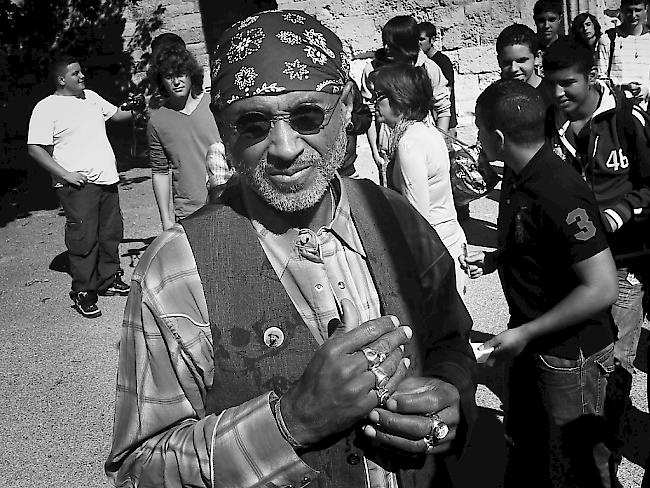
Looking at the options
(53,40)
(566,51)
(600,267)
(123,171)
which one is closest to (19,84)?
(53,40)

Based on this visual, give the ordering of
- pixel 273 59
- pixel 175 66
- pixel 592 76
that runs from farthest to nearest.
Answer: pixel 175 66
pixel 592 76
pixel 273 59

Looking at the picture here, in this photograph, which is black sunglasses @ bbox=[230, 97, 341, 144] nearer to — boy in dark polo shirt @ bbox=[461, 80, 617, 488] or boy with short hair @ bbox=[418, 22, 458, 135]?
boy in dark polo shirt @ bbox=[461, 80, 617, 488]

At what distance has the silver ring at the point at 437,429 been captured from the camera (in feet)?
4.62

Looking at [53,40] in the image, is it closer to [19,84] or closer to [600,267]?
[19,84]

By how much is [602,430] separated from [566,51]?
1769 mm

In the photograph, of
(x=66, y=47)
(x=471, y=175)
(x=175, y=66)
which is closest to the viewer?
(x=471, y=175)

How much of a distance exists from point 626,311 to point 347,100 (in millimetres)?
2118

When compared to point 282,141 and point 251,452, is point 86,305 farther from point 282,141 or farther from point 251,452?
point 251,452

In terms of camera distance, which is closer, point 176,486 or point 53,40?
point 176,486

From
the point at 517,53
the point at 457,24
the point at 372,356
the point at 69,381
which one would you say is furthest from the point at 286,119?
the point at 457,24

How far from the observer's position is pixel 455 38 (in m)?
9.17

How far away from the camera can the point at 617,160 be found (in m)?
3.28

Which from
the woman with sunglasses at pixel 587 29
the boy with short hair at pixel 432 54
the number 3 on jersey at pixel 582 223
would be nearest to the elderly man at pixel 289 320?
the number 3 on jersey at pixel 582 223

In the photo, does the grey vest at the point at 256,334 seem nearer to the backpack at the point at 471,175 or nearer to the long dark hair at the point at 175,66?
the backpack at the point at 471,175
